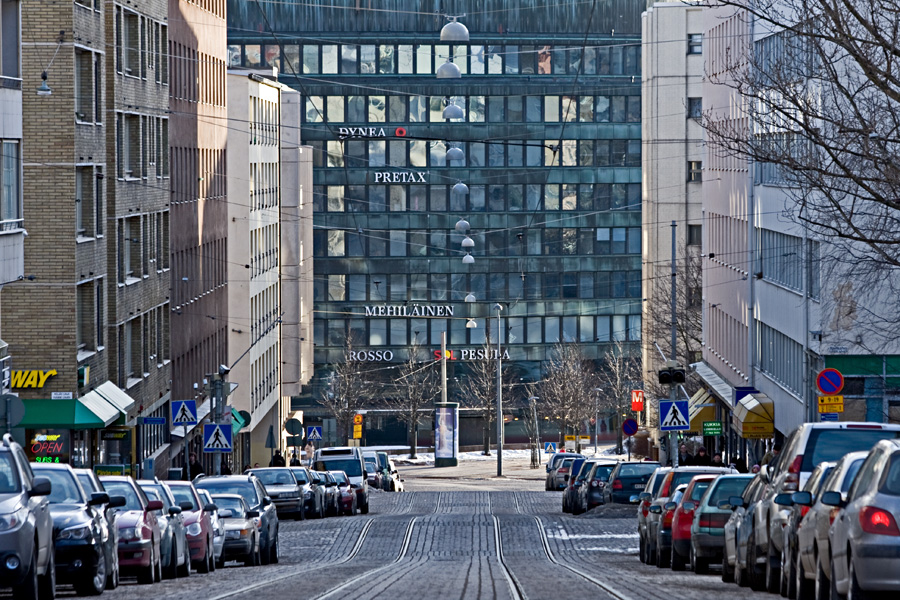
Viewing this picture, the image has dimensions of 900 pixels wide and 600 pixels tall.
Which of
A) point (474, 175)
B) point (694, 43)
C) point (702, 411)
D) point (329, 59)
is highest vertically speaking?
point (694, 43)

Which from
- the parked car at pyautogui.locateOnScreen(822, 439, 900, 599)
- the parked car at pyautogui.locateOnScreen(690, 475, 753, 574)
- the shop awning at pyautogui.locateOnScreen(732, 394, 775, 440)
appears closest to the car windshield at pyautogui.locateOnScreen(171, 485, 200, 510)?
the parked car at pyautogui.locateOnScreen(690, 475, 753, 574)

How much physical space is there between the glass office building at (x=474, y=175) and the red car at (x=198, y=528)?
7094 centimetres

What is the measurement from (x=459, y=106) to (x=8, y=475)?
270 feet

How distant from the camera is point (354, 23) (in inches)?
3797

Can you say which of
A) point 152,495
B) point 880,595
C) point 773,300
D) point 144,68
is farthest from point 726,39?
point 880,595

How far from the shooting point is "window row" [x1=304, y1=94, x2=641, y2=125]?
97.6 metres

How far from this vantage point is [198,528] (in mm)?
25484

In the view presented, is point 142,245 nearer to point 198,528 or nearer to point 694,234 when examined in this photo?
point 198,528

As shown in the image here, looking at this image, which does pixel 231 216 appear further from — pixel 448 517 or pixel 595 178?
pixel 448 517

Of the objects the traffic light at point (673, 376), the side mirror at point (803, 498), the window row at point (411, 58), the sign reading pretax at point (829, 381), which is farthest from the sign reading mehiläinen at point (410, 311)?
the side mirror at point (803, 498)

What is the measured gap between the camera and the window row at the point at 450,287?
325ft

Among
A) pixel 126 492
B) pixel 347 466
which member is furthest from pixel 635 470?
pixel 126 492

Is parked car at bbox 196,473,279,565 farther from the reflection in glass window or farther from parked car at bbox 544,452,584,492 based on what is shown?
the reflection in glass window

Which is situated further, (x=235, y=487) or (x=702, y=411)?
(x=702, y=411)
